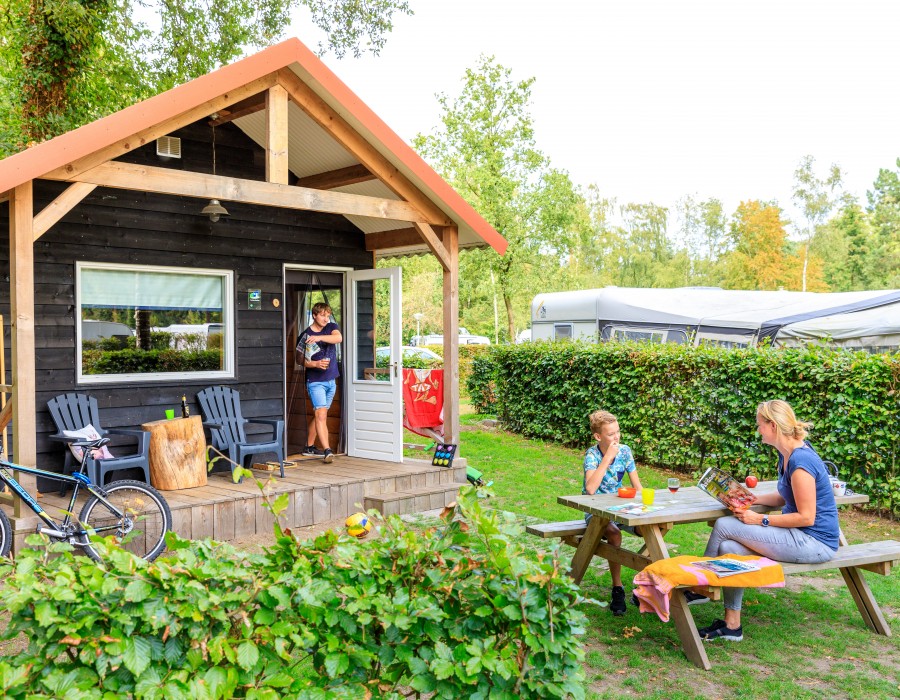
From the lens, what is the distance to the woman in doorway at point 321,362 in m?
8.61

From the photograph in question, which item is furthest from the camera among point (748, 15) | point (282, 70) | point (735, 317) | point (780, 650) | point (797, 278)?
point (797, 278)

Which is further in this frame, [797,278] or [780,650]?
[797,278]

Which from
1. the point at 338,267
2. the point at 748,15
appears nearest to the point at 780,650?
the point at 338,267

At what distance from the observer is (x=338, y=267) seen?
9367 millimetres

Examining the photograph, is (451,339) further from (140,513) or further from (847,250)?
(847,250)

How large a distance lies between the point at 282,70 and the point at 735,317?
31.5ft

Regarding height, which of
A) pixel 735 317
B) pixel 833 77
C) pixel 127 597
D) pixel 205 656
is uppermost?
pixel 833 77

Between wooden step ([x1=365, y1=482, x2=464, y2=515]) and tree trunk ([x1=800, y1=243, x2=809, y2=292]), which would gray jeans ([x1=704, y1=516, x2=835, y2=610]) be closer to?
wooden step ([x1=365, y1=482, x2=464, y2=515])

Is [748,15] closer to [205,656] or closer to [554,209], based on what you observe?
[554,209]

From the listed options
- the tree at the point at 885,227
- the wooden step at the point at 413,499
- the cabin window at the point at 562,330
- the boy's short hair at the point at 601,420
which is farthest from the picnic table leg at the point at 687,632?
the tree at the point at 885,227

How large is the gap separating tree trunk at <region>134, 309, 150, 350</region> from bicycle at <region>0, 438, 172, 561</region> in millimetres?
1553

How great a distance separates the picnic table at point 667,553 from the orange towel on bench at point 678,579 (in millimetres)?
135

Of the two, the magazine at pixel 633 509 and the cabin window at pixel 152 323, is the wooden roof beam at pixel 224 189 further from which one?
the magazine at pixel 633 509

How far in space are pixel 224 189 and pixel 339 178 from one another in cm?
237
